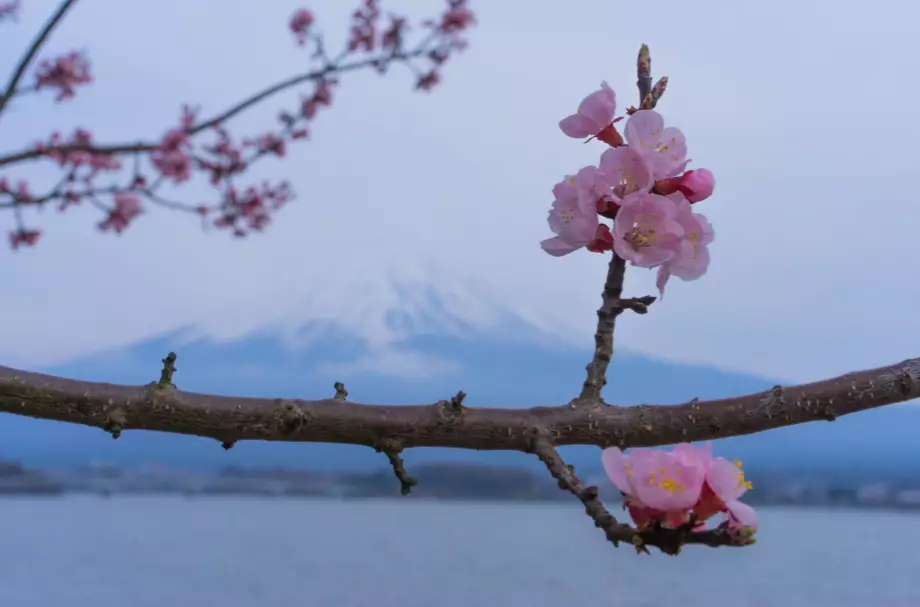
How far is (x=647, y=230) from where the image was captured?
743 millimetres

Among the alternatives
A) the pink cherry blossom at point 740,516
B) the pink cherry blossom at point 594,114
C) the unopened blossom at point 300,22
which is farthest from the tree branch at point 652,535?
the unopened blossom at point 300,22

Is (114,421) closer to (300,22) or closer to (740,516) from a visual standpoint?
(740,516)

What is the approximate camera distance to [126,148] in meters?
1.54

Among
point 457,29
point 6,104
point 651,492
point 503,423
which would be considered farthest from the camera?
point 457,29

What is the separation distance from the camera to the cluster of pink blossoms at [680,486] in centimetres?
58

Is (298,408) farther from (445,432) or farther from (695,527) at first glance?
(695,527)

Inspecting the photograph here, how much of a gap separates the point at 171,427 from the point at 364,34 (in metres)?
2.84

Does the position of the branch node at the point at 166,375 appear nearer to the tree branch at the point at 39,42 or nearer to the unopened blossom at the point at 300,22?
the tree branch at the point at 39,42

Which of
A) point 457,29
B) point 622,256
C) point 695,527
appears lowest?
point 695,527

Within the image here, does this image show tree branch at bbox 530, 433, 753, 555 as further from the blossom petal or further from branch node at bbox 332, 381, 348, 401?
branch node at bbox 332, 381, 348, 401

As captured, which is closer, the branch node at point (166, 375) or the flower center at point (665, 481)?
the flower center at point (665, 481)

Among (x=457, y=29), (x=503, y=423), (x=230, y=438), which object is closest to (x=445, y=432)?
(x=503, y=423)

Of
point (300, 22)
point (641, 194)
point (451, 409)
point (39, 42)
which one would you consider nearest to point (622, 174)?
point (641, 194)

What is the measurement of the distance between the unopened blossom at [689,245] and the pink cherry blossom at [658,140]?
0.03 meters
